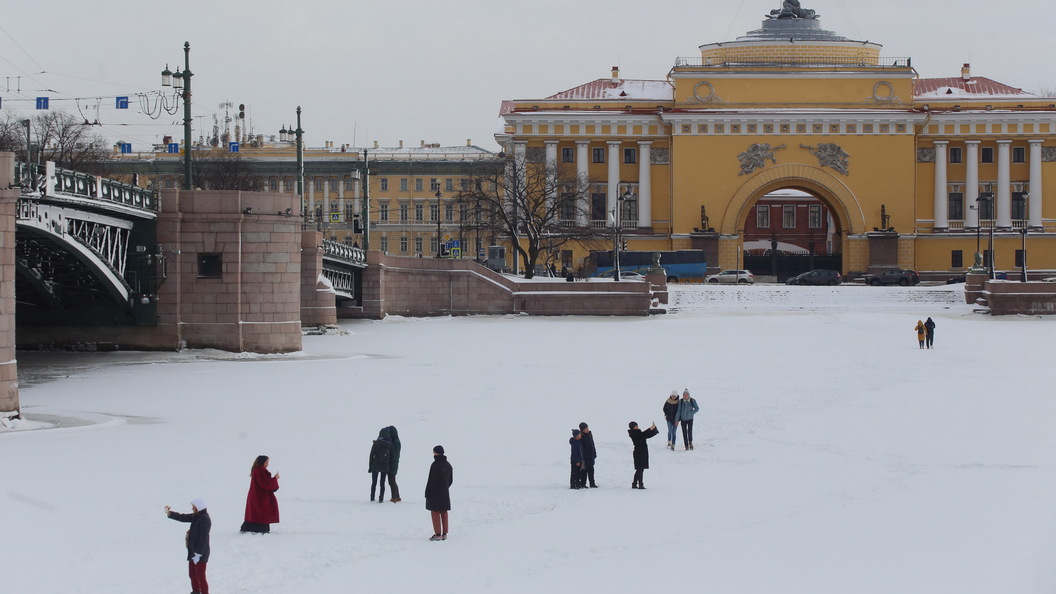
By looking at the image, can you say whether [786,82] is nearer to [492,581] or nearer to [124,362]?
[124,362]

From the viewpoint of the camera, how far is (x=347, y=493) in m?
19.6

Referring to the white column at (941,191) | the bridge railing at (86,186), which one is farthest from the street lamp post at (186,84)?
the white column at (941,191)

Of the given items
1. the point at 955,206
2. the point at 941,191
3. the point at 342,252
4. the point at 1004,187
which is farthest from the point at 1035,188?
the point at 342,252

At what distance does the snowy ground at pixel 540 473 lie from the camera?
1563 cm

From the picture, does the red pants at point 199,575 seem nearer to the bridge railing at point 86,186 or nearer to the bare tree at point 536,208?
the bridge railing at point 86,186

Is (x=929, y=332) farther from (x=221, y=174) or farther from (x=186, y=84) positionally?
(x=221, y=174)

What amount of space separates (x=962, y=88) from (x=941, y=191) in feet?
24.7

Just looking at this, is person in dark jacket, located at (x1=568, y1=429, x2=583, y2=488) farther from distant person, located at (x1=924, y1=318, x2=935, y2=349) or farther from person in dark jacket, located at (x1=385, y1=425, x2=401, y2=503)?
distant person, located at (x1=924, y1=318, x2=935, y2=349)

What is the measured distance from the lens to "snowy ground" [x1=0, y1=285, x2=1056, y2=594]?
1563 cm

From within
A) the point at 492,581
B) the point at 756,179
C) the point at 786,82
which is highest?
the point at 786,82

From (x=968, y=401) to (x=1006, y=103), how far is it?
57.7 m

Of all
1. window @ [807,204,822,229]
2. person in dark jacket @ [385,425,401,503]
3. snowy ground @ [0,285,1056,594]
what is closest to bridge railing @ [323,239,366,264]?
snowy ground @ [0,285,1056,594]

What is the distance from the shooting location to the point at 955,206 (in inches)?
3317

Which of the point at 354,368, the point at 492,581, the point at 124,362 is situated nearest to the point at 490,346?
the point at 354,368
